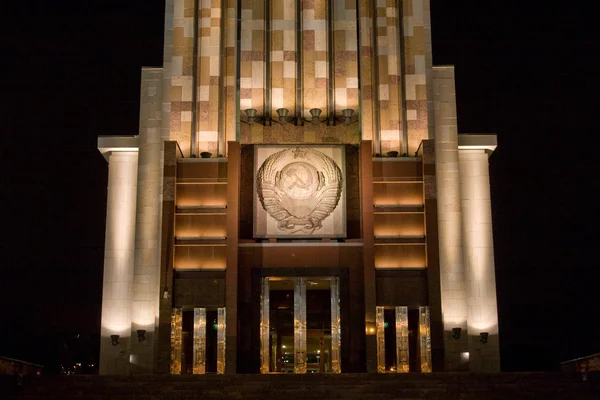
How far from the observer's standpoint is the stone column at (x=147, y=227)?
21453 mm

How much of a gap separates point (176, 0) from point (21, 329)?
551 inches

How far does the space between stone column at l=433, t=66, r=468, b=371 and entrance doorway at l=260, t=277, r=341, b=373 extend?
290 centimetres

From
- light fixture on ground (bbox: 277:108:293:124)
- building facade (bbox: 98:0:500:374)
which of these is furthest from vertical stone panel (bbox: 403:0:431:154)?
light fixture on ground (bbox: 277:108:293:124)

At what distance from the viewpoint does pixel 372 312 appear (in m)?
20.8

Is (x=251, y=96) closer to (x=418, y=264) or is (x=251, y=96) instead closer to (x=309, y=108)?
(x=309, y=108)

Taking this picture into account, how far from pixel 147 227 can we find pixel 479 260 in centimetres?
910

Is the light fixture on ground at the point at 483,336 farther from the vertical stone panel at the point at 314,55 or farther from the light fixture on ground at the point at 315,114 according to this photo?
the vertical stone panel at the point at 314,55

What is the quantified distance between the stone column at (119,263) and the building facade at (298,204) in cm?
4

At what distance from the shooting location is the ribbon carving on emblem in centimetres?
2203

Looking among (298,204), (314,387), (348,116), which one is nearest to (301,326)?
(298,204)

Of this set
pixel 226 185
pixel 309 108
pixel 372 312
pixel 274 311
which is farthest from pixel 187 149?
pixel 372 312

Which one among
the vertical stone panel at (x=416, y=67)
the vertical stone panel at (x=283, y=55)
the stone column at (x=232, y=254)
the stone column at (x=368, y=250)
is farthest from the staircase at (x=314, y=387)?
the vertical stone panel at (x=283, y=55)

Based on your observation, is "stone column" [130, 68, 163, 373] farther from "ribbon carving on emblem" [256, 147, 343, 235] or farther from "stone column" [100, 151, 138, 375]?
"ribbon carving on emblem" [256, 147, 343, 235]

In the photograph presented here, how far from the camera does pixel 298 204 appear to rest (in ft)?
72.5
